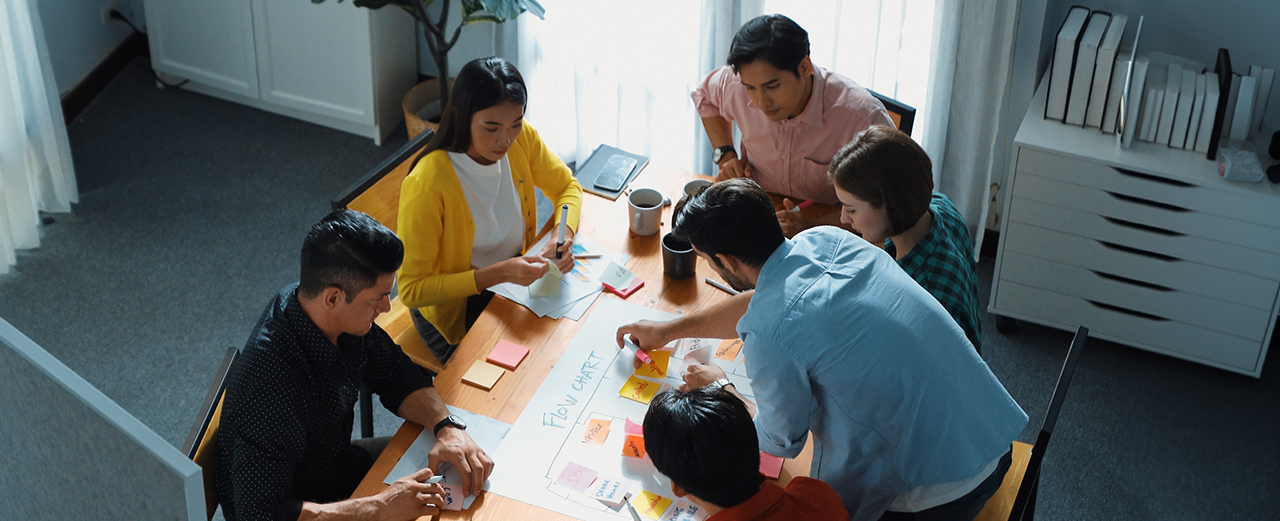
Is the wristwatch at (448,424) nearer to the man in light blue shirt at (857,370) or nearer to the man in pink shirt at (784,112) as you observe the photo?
the man in light blue shirt at (857,370)

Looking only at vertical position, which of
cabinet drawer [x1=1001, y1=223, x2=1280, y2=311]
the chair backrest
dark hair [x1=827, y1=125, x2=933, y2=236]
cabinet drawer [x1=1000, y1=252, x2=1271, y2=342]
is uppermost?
dark hair [x1=827, y1=125, x2=933, y2=236]

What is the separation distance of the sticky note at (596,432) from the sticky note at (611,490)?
0.09 meters

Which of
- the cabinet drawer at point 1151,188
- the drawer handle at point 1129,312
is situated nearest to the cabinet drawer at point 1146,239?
the cabinet drawer at point 1151,188

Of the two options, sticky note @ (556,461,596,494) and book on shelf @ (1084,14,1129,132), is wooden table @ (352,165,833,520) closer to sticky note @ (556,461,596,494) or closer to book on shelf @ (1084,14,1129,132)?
sticky note @ (556,461,596,494)

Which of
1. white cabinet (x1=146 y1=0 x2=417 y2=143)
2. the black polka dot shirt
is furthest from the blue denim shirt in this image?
white cabinet (x1=146 y1=0 x2=417 y2=143)

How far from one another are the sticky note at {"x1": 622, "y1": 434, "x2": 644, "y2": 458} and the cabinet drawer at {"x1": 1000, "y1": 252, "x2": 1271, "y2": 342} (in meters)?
1.89

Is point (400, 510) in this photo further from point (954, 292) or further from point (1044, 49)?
point (1044, 49)

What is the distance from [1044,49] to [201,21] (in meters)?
3.50

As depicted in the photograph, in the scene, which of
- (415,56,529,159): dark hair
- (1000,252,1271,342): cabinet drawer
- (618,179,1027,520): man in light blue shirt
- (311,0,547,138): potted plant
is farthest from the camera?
(311,0,547,138): potted plant

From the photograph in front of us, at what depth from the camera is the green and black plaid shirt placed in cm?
193

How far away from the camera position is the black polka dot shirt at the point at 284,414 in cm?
165

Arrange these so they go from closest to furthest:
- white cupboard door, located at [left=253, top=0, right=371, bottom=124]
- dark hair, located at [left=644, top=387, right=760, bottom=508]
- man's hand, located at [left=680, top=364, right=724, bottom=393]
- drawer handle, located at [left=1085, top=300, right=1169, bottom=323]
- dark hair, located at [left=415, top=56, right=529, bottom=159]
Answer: dark hair, located at [left=644, top=387, right=760, bottom=508] → man's hand, located at [left=680, top=364, right=724, bottom=393] → dark hair, located at [left=415, top=56, right=529, bottom=159] → drawer handle, located at [left=1085, top=300, right=1169, bottom=323] → white cupboard door, located at [left=253, top=0, right=371, bottom=124]

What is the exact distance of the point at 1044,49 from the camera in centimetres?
343

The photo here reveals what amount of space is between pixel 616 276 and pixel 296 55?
2660mm
